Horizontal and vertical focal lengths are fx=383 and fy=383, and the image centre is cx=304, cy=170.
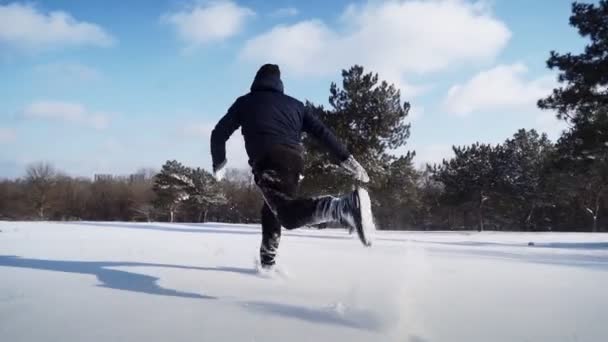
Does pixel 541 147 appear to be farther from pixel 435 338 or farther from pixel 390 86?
pixel 435 338

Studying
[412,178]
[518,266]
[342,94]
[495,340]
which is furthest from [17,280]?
[412,178]

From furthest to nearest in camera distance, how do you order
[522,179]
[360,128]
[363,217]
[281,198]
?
[522,179] < [360,128] < [281,198] < [363,217]

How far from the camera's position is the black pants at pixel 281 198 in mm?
2137

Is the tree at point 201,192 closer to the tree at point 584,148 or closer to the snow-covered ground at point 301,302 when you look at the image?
the tree at point 584,148

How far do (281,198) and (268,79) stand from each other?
0.90m

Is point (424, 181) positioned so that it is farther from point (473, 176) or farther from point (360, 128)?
point (360, 128)

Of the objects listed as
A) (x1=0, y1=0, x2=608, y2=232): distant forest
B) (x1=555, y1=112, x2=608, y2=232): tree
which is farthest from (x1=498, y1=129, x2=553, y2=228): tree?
(x1=555, y1=112, x2=608, y2=232): tree

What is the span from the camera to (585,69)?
1066 centimetres

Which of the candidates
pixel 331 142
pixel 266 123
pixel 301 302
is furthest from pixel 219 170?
pixel 301 302

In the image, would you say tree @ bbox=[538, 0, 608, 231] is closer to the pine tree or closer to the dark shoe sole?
the pine tree

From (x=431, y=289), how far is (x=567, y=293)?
1.99 ft

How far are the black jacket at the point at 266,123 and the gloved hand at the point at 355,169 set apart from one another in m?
0.04

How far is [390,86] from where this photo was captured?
17.9m

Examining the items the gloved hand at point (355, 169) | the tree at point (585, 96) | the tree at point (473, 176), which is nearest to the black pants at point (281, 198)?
the gloved hand at point (355, 169)
